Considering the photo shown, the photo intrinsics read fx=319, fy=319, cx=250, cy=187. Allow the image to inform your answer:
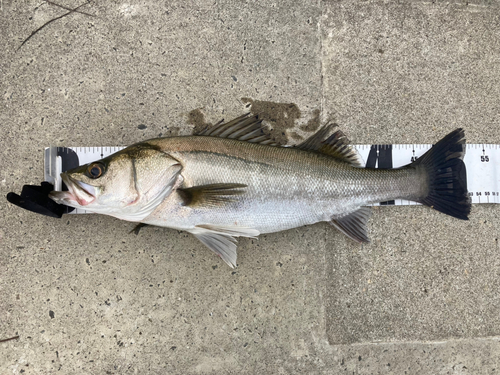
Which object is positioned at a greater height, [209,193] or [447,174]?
[447,174]

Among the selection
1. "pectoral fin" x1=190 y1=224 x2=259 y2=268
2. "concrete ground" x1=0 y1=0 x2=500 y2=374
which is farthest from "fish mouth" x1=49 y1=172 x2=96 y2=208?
"pectoral fin" x1=190 y1=224 x2=259 y2=268

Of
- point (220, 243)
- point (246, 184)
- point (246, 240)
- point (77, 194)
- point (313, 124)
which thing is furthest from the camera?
point (313, 124)

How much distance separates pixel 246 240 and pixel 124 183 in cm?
106

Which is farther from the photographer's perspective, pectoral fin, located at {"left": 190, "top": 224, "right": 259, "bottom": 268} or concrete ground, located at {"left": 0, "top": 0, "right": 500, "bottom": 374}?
concrete ground, located at {"left": 0, "top": 0, "right": 500, "bottom": 374}

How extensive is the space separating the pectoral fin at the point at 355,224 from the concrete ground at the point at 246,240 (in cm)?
20

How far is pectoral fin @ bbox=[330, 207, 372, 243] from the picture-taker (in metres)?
2.46

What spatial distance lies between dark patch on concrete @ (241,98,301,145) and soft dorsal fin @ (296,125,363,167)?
1.06 ft

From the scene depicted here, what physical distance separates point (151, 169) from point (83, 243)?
99cm

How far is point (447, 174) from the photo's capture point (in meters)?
2.45

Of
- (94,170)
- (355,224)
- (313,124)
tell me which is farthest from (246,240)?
(94,170)

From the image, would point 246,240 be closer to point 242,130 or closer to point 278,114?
point 242,130

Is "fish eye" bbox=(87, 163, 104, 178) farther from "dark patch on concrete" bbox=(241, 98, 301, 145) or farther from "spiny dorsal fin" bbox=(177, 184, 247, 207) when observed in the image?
"dark patch on concrete" bbox=(241, 98, 301, 145)

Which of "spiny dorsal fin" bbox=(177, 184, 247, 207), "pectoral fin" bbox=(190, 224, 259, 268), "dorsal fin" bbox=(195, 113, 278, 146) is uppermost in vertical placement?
"dorsal fin" bbox=(195, 113, 278, 146)

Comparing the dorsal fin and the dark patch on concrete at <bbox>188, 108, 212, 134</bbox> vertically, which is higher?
the dark patch on concrete at <bbox>188, 108, 212, 134</bbox>
